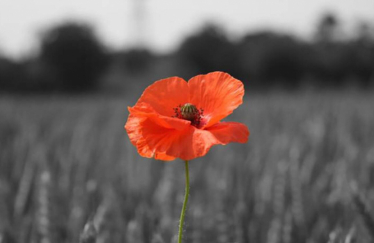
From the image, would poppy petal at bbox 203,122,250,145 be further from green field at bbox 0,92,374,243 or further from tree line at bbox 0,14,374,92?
tree line at bbox 0,14,374,92

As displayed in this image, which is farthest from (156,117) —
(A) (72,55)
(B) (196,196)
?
(A) (72,55)

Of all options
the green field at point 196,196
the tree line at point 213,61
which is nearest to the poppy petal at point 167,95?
the green field at point 196,196

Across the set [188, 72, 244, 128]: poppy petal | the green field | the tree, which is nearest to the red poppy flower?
[188, 72, 244, 128]: poppy petal

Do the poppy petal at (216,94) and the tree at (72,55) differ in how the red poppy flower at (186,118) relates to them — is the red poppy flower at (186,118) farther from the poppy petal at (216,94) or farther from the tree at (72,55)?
the tree at (72,55)

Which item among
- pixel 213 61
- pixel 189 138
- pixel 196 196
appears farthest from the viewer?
pixel 213 61

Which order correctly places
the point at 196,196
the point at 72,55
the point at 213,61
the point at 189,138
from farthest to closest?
the point at 213,61, the point at 72,55, the point at 196,196, the point at 189,138

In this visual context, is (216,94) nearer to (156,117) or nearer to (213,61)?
(156,117)
